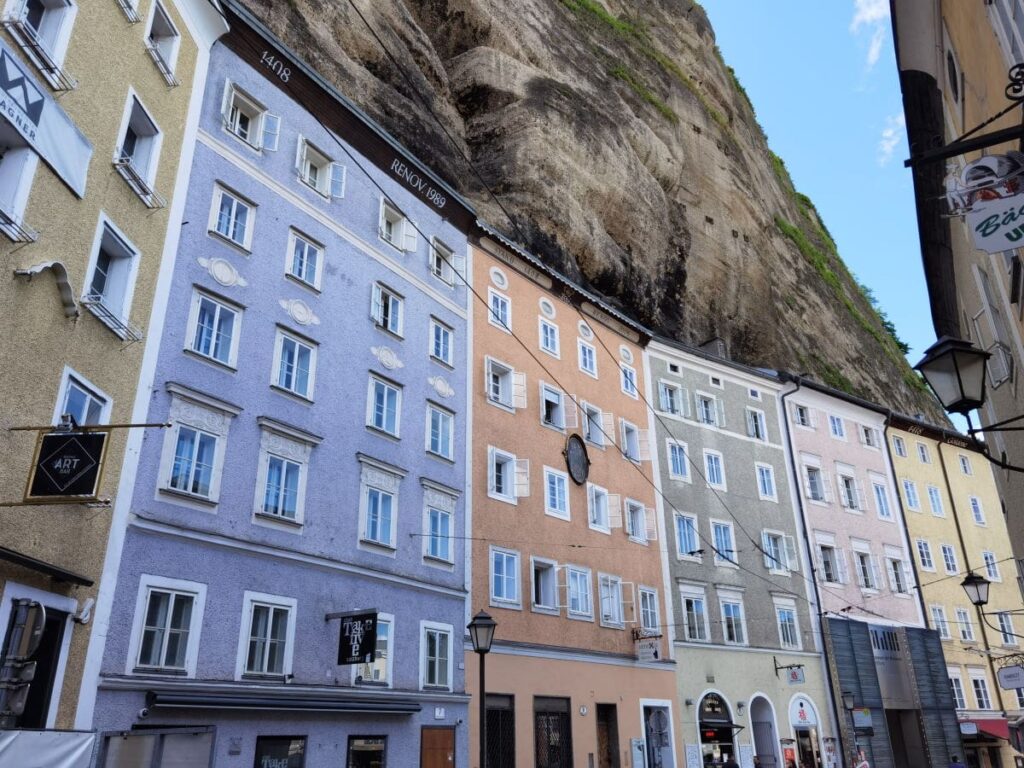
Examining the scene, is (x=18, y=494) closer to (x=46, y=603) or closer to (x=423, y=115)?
(x=46, y=603)

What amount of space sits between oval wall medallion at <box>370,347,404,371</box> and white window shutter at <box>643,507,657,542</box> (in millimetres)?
11550

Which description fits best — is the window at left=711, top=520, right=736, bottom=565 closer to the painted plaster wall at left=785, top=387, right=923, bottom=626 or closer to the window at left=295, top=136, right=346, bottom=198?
the painted plaster wall at left=785, top=387, right=923, bottom=626

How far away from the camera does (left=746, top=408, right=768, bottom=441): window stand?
1400 inches

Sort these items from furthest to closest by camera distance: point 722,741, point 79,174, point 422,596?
1. point 722,741
2. point 422,596
3. point 79,174

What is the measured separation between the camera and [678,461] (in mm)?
31891

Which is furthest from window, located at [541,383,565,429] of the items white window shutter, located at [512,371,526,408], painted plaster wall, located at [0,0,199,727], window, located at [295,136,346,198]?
painted plaster wall, located at [0,0,199,727]

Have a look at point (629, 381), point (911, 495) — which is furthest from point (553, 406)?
point (911, 495)

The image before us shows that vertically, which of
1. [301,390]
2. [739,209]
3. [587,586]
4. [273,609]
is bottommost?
[273,609]

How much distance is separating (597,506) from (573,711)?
263 inches

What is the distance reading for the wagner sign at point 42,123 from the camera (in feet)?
34.2

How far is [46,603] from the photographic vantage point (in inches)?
465

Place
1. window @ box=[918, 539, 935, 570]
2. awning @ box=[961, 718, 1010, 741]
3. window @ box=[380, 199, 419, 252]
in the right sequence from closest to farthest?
1. window @ box=[380, 199, 419, 252]
2. awning @ box=[961, 718, 1010, 741]
3. window @ box=[918, 539, 935, 570]

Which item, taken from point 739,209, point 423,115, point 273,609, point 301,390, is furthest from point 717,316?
point 273,609

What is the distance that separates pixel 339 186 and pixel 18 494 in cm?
1250
